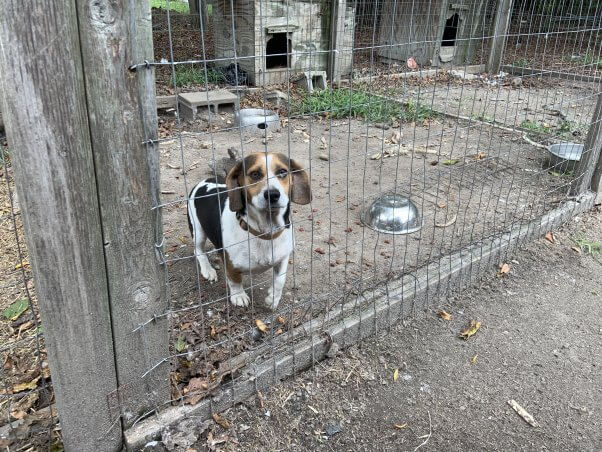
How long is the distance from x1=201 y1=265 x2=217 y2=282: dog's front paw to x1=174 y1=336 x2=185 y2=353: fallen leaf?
0.69 m

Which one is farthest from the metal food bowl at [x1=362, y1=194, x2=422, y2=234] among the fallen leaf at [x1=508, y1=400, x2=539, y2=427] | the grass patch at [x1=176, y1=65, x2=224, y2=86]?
the grass patch at [x1=176, y1=65, x2=224, y2=86]

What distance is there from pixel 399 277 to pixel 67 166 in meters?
2.24

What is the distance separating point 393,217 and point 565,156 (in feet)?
7.41

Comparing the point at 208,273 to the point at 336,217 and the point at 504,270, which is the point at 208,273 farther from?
the point at 504,270

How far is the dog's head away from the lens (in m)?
2.46

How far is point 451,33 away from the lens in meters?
12.2

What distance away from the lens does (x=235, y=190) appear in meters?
2.45

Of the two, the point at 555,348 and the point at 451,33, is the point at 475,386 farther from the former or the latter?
the point at 451,33

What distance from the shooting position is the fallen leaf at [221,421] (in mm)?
2273

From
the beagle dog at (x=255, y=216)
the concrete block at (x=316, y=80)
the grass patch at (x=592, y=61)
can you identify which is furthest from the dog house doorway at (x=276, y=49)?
the beagle dog at (x=255, y=216)

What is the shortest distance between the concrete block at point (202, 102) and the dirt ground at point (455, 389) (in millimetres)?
4668

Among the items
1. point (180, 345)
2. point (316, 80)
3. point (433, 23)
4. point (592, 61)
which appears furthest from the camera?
point (433, 23)

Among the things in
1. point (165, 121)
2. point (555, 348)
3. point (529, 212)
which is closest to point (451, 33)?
point (165, 121)

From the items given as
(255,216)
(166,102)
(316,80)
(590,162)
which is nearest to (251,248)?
(255,216)
